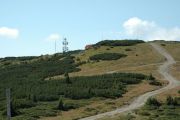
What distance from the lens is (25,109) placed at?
5684 cm

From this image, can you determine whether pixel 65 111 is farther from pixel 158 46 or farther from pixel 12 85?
pixel 158 46

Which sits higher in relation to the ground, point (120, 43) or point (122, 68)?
point (120, 43)

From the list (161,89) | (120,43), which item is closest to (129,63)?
(120,43)

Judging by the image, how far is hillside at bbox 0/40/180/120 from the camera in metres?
57.4

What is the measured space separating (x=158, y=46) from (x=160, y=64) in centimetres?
3300

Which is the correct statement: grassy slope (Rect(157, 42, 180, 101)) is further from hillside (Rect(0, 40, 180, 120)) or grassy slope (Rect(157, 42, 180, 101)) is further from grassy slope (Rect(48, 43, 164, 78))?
grassy slope (Rect(48, 43, 164, 78))

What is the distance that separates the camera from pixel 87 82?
76.3m

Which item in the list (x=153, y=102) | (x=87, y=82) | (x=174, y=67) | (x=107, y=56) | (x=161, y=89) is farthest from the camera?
(x=107, y=56)

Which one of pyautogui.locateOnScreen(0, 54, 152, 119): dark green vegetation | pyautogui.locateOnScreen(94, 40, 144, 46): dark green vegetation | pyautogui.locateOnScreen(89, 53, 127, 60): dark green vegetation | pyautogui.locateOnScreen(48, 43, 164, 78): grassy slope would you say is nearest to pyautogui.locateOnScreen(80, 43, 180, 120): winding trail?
pyautogui.locateOnScreen(48, 43, 164, 78): grassy slope

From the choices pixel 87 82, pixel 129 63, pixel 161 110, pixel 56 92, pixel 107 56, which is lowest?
pixel 161 110

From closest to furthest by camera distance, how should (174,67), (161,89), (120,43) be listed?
(161,89) → (174,67) → (120,43)

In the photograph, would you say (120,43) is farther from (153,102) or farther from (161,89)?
(153,102)

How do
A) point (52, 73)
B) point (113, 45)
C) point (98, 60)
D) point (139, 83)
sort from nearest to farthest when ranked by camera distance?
point (139, 83)
point (52, 73)
point (98, 60)
point (113, 45)

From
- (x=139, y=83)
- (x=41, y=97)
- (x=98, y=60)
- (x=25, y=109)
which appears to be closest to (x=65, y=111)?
(x=25, y=109)
